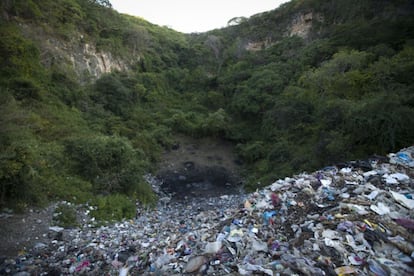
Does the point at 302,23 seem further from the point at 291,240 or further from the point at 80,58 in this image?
the point at 291,240

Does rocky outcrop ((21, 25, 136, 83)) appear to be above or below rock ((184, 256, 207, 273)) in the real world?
above

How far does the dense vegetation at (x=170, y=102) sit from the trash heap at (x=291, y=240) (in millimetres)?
2182

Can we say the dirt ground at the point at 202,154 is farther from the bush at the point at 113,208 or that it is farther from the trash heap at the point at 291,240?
the trash heap at the point at 291,240

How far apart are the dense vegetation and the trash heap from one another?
2.18m

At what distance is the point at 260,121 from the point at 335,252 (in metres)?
15.3

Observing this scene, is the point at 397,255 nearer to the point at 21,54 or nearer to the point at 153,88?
the point at 21,54

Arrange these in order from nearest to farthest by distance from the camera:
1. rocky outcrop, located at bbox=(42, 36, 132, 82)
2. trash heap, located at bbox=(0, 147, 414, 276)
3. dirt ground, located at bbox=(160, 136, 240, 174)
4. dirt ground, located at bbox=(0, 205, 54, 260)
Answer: trash heap, located at bbox=(0, 147, 414, 276), dirt ground, located at bbox=(0, 205, 54, 260), rocky outcrop, located at bbox=(42, 36, 132, 82), dirt ground, located at bbox=(160, 136, 240, 174)

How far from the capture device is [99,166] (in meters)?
8.76

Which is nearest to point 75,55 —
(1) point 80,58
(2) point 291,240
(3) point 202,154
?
(1) point 80,58

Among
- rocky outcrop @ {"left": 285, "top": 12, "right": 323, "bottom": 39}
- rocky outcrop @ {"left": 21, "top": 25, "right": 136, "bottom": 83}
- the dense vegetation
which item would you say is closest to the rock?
the dense vegetation

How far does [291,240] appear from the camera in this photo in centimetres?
355

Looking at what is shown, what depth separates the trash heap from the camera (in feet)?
9.95

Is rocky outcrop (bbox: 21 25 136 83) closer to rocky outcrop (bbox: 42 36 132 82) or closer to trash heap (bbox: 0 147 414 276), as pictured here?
rocky outcrop (bbox: 42 36 132 82)

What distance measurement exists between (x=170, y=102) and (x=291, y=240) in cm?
2031
